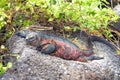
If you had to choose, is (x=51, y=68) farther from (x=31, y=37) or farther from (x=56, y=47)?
(x=31, y=37)

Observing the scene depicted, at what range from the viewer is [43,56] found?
2654 mm

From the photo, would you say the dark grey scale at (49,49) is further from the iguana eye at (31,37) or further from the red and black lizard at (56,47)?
the iguana eye at (31,37)

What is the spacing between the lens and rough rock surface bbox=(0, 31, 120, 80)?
2.54 metres

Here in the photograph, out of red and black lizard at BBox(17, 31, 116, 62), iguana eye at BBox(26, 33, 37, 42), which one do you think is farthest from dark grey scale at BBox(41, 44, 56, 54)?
iguana eye at BBox(26, 33, 37, 42)

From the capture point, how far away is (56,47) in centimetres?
273

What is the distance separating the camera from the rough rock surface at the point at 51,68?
8.35 feet

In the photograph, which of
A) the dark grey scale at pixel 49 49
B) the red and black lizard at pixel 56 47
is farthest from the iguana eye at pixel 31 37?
the dark grey scale at pixel 49 49

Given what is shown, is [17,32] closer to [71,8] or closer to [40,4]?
[40,4]

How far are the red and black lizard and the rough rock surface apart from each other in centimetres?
5

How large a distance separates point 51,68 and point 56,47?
23 centimetres

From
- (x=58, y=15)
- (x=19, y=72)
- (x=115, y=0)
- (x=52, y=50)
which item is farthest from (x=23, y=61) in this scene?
(x=115, y=0)

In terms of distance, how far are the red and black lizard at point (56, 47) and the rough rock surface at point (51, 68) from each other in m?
0.05

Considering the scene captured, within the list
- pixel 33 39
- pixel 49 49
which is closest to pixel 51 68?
pixel 49 49

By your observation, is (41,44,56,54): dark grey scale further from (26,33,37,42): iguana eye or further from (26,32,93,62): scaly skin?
(26,33,37,42): iguana eye
